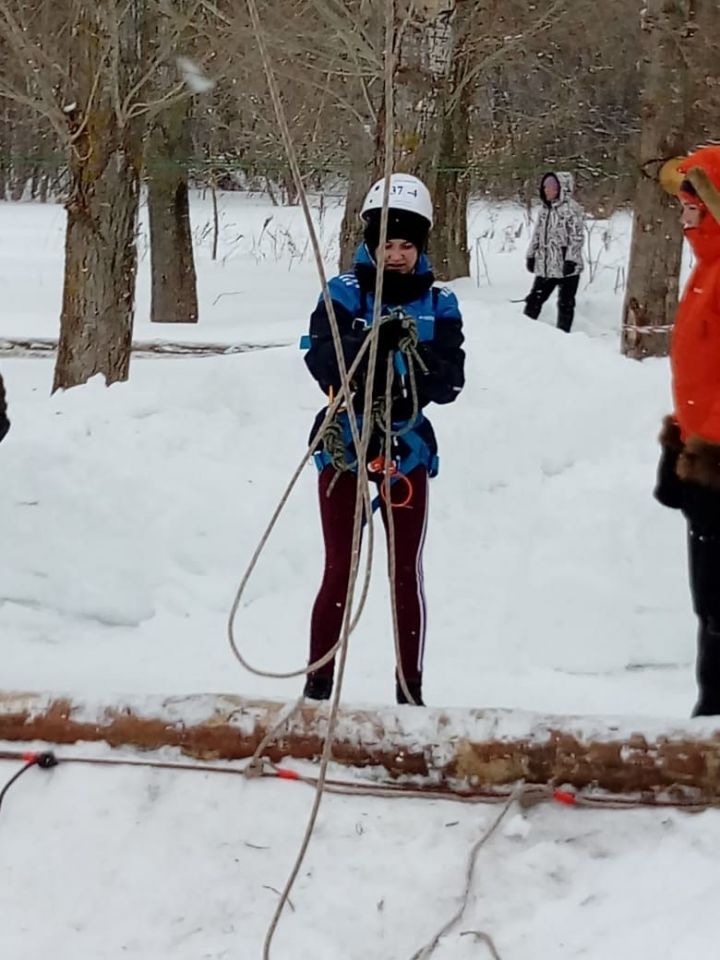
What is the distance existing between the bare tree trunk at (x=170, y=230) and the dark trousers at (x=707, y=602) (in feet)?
31.6

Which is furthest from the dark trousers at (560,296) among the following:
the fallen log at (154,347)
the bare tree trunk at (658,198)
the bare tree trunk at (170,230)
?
the bare tree trunk at (170,230)

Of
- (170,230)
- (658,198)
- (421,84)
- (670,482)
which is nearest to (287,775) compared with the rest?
(670,482)

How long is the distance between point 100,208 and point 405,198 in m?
4.25

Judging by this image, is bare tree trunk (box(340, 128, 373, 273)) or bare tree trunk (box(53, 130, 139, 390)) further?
bare tree trunk (box(340, 128, 373, 273))

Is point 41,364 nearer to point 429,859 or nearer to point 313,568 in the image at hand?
point 313,568

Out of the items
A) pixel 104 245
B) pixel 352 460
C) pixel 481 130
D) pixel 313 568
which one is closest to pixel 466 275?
pixel 481 130

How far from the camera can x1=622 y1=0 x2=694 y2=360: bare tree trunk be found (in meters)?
7.73

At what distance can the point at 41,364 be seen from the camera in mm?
9062

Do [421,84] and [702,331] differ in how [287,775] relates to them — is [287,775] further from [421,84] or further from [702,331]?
[421,84]

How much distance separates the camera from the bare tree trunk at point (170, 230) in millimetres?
12016

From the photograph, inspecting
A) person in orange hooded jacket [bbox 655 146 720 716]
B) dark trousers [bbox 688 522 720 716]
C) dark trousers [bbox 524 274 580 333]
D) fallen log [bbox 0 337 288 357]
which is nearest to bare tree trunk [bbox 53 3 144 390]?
fallen log [bbox 0 337 288 357]

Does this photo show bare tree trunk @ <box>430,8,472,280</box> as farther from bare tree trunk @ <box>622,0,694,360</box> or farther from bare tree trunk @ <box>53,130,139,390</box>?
bare tree trunk @ <box>53,130,139,390</box>

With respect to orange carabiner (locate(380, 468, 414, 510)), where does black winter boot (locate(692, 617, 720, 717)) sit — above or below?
below

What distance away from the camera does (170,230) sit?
12.0 m
